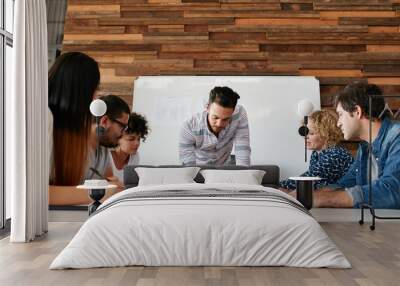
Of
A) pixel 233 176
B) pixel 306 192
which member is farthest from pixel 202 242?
pixel 306 192

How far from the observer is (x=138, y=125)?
7.35 metres

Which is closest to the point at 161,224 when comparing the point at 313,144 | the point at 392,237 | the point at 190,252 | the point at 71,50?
the point at 190,252

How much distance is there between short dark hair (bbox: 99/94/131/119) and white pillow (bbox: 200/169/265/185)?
1252 mm

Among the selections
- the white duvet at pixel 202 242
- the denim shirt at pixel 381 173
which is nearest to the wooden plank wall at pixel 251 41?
the denim shirt at pixel 381 173

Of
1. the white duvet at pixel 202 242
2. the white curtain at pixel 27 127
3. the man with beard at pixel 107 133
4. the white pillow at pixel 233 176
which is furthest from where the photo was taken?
the man with beard at pixel 107 133

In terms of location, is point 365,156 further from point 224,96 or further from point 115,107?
point 115,107

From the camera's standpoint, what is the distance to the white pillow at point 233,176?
6883 millimetres

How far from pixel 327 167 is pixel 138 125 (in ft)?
7.39

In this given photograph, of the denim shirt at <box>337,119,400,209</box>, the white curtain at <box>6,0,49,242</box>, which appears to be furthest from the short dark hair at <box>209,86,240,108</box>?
the white curtain at <box>6,0,49,242</box>

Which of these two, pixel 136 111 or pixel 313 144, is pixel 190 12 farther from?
pixel 313 144

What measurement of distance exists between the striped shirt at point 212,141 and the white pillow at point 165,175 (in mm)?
200

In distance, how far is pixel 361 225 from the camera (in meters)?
6.92

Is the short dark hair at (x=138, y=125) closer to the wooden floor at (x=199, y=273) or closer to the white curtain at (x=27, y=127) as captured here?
the white curtain at (x=27, y=127)

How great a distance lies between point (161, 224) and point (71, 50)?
360 cm
